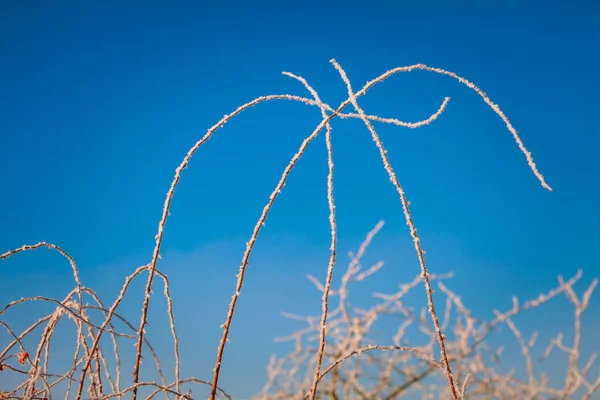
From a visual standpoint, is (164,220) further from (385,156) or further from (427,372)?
(427,372)

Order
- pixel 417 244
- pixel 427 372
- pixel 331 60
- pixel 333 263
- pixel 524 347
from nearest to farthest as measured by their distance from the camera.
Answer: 1. pixel 417 244
2. pixel 333 263
3. pixel 331 60
4. pixel 427 372
5. pixel 524 347

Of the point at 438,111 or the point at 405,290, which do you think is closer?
the point at 438,111

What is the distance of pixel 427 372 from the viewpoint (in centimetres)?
328

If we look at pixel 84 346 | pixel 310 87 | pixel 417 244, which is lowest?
pixel 417 244

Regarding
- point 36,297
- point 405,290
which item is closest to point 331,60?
point 36,297

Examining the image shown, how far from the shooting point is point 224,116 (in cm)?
133

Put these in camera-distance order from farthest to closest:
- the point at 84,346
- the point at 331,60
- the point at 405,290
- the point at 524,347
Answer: the point at 524,347 < the point at 405,290 < the point at 84,346 < the point at 331,60

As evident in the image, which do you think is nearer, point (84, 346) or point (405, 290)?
point (84, 346)

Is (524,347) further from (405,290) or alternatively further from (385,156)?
(385,156)

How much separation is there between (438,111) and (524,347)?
2.75 m

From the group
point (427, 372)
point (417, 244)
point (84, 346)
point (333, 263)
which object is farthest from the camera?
point (427, 372)

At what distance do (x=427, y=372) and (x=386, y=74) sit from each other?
2445mm

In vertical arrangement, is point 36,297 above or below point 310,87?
below

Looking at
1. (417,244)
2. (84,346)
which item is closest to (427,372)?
(84,346)
